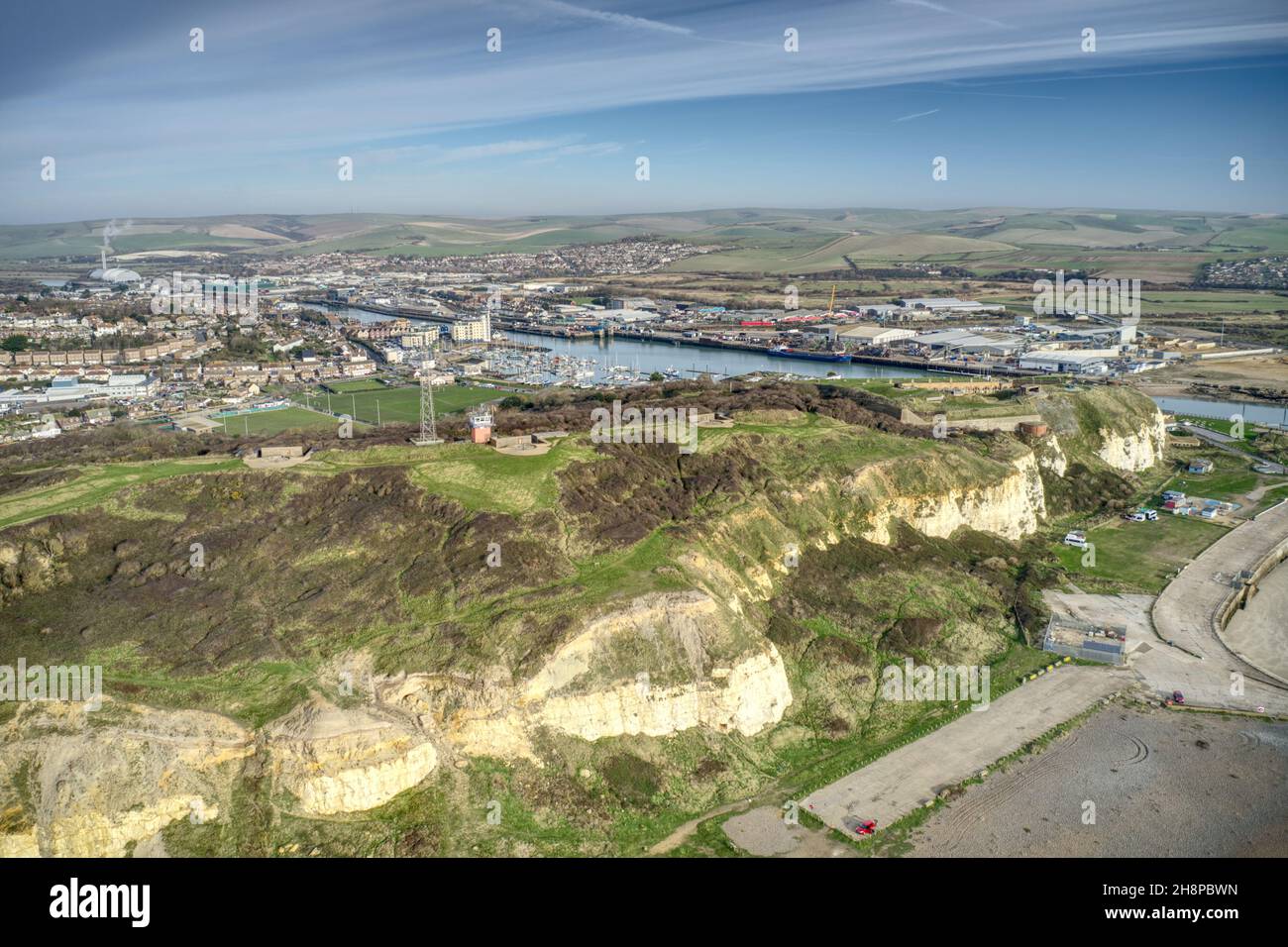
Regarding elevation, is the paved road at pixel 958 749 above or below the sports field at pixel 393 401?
below

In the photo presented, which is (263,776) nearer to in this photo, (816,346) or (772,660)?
(772,660)

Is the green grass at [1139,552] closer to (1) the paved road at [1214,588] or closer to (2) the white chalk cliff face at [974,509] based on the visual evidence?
(1) the paved road at [1214,588]

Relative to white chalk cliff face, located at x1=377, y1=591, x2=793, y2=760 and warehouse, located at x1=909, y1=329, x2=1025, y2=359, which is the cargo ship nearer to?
warehouse, located at x1=909, y1=329, x2=1025, y2=359

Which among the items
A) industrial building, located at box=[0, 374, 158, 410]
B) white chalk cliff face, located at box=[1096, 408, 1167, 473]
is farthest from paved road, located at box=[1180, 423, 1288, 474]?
industrial building, located at box=[0, 374, 158, 410]

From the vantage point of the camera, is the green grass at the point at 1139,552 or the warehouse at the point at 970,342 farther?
the warehouse at the point at 970,342

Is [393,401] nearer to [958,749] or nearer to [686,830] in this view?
→ [686,830]

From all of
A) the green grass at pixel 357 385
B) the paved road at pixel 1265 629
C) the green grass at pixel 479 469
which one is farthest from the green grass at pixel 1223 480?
the green grass at pixel 357 385

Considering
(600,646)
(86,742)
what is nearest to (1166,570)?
(600,646)
